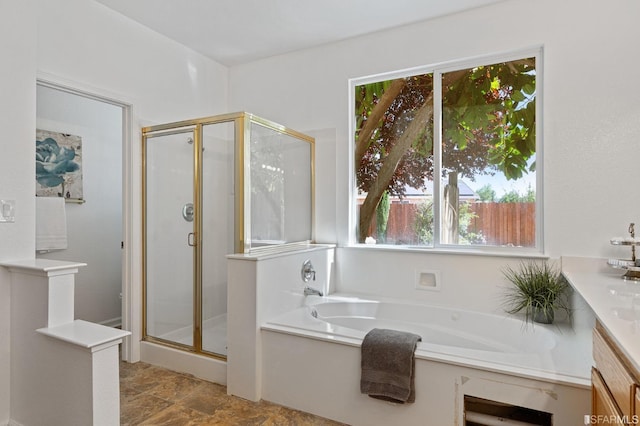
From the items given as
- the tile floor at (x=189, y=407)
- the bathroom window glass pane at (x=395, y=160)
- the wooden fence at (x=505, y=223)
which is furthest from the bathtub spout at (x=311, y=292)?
the wooden fence at (x=505, y=223)

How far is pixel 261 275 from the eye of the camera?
7.70 ft

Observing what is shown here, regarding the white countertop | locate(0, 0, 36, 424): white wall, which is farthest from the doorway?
the white countertop

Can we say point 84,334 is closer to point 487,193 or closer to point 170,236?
point 170,236

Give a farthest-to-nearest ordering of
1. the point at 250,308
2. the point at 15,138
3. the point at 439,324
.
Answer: the point at 439,324
the point at 250,308
the point at 15,138

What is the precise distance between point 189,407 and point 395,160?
93.0 inches

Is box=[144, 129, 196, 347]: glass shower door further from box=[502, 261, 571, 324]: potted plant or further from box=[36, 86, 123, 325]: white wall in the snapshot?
box=[502, 261, 571, 324]: potted plant

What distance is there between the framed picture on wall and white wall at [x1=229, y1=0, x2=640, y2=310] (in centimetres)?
256

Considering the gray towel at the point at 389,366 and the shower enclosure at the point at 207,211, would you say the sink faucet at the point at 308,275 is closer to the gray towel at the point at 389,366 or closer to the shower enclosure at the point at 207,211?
the shower enclosure at the point at 207,211

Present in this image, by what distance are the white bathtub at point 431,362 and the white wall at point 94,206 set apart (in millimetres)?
2253

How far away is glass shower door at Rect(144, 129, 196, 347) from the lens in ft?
9.43

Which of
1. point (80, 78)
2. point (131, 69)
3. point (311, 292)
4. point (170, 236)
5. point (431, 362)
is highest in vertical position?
point (131, 69)

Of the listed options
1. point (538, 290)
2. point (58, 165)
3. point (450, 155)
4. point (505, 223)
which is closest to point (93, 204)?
point (58, 165)

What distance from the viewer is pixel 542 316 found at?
2385mm

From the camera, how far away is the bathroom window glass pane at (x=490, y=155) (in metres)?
2.66
